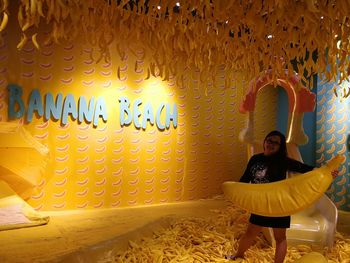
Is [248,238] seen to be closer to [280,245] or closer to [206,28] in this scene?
[280,245]

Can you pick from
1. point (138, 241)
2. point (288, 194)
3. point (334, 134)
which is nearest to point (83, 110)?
point (138, 241)

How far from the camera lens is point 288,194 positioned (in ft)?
6.43

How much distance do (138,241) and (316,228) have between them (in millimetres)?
1745

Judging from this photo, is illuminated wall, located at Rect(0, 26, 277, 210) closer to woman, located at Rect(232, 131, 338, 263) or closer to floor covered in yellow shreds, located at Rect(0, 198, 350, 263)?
floor covered in yellow shreds, located at Rect(0, 198, 350, 263)

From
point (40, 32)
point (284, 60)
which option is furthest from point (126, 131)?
point (284, 60)

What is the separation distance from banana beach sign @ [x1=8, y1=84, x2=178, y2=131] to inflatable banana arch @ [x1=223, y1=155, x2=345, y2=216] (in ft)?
10.5

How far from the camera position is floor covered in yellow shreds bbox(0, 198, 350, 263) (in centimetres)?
288

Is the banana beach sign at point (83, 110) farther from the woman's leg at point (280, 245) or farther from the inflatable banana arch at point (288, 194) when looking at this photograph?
the inflatable banana arch at point (288, 194)

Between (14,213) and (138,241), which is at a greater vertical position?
(14,213)

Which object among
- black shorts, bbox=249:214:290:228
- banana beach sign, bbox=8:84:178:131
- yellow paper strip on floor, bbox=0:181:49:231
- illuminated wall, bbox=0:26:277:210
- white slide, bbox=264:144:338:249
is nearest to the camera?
black shorts, bbox=249:214:290:228

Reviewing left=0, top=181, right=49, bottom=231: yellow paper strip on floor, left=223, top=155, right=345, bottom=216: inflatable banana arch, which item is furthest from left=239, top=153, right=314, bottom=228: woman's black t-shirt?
left=0, top=181, right=49, bottom=231: yellow paper strip on floor

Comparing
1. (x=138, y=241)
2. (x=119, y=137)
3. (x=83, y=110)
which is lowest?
(x=138, y=241)

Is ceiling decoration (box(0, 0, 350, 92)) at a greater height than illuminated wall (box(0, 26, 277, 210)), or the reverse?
ceiling decoration (box(0, 0, 350, 92))

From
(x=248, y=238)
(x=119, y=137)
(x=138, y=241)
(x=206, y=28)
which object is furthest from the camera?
(x=119, y=137)
